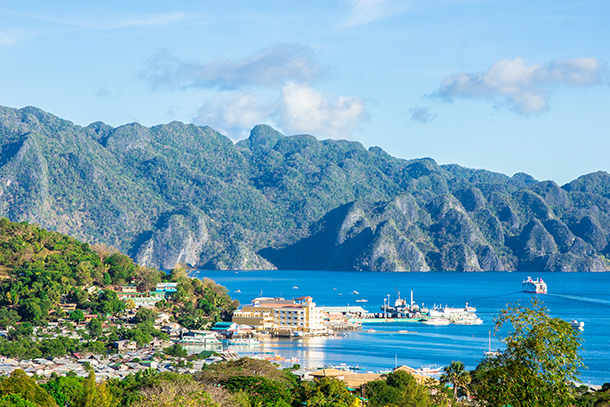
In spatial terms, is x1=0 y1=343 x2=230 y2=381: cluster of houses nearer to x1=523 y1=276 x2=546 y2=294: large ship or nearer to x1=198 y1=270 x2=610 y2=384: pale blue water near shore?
x1=198 y1=270 x2=610 y2=384: pale blue water near shore

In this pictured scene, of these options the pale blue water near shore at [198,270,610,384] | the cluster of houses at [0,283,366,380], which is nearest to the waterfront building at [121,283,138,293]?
the cluster of houses at [0,283,366,380]

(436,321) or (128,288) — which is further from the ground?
(128,288)

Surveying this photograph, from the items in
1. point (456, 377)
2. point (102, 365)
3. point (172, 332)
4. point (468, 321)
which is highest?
point (456, 377)

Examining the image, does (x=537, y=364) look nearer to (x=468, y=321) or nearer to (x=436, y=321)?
(x=468, y=321)

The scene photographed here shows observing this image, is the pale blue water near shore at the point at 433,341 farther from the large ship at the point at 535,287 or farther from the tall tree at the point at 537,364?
the tall tree at the point at 537,364

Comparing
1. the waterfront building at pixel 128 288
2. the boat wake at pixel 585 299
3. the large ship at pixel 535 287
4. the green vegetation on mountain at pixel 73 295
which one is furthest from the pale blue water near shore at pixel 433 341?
the waterfront building at pixel 128 288

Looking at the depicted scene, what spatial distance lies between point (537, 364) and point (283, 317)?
92197 mm

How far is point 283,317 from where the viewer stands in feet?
360

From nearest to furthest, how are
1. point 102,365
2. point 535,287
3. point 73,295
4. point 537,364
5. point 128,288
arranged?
1. point 537,364
2. point 102,365
3. point 73,295
4. point 128,288
5. point 535,287

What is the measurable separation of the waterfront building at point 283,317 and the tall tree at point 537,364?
89.2m

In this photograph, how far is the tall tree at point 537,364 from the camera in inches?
730

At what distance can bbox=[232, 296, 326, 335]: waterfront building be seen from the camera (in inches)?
4242

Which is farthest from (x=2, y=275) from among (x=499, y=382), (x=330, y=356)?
(x=499, y=382)

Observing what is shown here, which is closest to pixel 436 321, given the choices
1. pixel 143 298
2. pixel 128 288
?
pixel 143 298
